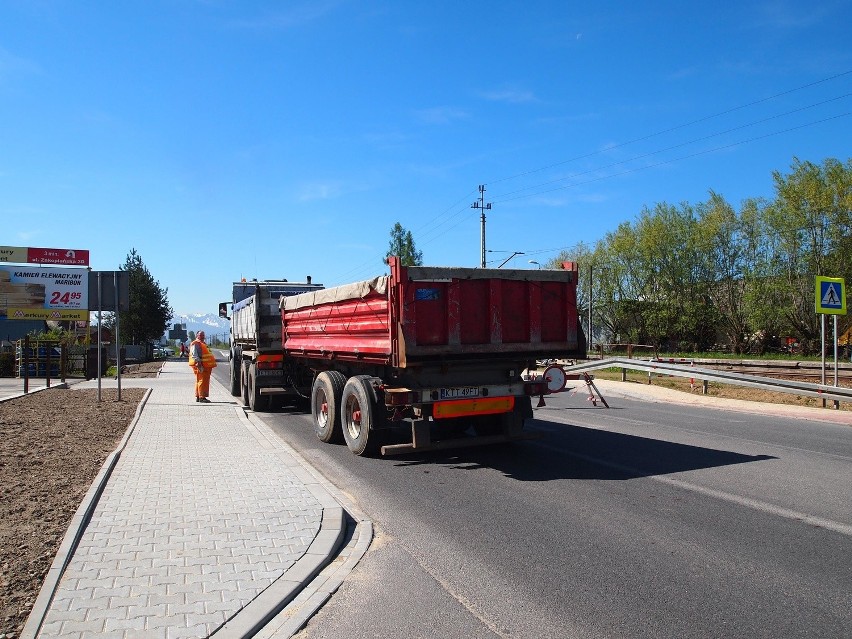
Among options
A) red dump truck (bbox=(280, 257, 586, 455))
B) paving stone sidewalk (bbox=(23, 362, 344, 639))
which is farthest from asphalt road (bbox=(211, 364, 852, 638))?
red dump truck (bbox=(280, 257, 586, 455))

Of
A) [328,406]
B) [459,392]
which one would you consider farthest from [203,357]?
[459,392]

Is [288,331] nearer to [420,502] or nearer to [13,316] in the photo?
[420,502]

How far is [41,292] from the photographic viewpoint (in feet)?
117

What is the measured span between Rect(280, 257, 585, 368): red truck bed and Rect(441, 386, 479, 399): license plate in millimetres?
365

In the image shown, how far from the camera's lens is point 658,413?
46.4 feet

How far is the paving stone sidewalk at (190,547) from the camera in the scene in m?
3.66

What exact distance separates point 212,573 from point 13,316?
37.3 m

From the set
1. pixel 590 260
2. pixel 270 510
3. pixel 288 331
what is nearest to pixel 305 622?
pixel 270 510

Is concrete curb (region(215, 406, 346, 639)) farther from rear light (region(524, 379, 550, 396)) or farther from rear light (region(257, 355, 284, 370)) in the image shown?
rear light (region(257, 355, 284, 370))

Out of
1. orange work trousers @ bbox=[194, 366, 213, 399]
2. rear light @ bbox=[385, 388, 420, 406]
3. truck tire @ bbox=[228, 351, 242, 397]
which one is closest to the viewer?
rear light @ bbox=[385, 388, 420, 406]

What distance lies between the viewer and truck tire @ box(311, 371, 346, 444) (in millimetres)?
9578

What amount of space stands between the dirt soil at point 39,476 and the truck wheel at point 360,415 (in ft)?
9.99

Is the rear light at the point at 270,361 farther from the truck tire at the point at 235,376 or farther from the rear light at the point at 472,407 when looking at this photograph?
the rear light at the point at 472,407

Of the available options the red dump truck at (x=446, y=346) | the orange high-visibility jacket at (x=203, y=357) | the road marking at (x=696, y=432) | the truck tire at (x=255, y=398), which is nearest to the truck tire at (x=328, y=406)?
the red dump truck at (x=446, y=346)
